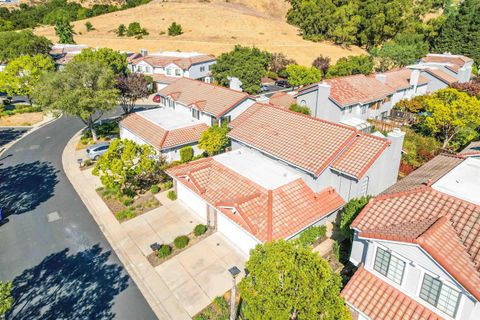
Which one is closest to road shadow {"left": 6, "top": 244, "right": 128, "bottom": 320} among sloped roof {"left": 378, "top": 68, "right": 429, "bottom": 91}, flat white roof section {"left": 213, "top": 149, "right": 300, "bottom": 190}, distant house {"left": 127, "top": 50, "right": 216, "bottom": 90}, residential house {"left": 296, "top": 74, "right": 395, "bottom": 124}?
flat white roof section {"left": 213, "top": 149, "right": 300, "bottom": 190}

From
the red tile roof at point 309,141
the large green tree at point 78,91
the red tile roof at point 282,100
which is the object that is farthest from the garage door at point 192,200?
the red tile roof at point 282,100

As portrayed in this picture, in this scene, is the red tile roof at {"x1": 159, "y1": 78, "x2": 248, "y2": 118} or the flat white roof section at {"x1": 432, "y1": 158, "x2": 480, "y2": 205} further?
the red tile roof at {"x1": 159, "y1": 78, "x2": 248, "y2": 118}

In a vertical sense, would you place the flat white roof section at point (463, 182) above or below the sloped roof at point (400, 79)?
above

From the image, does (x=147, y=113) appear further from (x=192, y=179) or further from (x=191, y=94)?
(x=192, y=179)

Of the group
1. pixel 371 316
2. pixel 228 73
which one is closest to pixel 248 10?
pixel 228 73

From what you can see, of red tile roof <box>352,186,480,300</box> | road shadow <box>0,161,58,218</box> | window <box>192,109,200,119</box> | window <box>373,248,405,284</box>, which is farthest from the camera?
window <box>192,109,200,119</box>

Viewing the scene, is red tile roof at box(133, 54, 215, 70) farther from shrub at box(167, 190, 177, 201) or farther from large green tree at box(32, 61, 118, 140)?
shrub at box(167, 190, 177, 201)

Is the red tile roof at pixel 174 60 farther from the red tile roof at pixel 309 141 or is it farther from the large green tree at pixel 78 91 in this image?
the red tile roof at pixel 309 141
